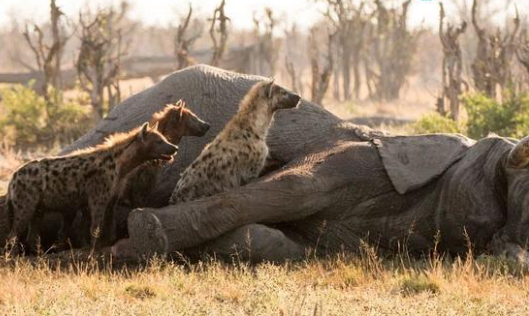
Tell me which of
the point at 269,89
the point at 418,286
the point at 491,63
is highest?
the point at 269,89

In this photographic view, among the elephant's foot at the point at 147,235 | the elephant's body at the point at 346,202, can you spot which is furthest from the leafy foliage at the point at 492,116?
the elephant's foot at the point at 147,235

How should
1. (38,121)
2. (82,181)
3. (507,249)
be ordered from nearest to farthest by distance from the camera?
(507,249) → (82,181) → (38,121)

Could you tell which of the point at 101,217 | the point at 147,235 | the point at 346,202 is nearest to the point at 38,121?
the point at 101,217

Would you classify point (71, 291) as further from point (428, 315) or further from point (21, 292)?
point (428, 315)

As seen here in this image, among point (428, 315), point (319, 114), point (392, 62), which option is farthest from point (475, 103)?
point (392, 62)

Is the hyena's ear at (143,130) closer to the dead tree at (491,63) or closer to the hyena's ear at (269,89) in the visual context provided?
the hyena's ear at (269,89)

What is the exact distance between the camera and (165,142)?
7.86 m

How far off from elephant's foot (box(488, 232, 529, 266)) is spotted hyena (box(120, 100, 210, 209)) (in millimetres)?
2798

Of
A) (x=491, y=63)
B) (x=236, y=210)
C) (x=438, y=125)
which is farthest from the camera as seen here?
(x=491, y=63)

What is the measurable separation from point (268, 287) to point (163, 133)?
8.65ft

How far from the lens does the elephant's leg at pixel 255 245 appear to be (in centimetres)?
727

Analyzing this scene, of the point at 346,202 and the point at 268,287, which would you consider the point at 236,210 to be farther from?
the point at 268,287

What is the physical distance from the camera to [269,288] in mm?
6133

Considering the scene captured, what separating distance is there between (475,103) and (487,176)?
9.49 m
